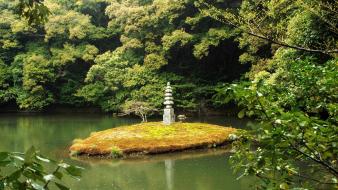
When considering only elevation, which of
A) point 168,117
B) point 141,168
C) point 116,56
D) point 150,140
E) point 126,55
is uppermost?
point 126,55

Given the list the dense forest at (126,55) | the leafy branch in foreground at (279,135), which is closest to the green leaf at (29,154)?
the leafy branch in foreground at (279,135)

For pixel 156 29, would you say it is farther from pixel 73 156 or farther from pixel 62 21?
pixel 73 156

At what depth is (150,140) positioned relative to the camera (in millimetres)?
11883

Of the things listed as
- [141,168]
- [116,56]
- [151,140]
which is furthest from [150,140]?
[116,56]

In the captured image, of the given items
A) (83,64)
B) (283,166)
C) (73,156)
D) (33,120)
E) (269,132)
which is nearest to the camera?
(269,132)

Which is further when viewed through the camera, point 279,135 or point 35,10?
point 35,10

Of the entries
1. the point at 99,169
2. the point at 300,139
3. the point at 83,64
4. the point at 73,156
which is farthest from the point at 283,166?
the point at 83,64

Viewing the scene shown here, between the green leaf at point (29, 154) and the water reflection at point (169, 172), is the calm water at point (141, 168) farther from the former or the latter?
the green leaf at point (29, 154)

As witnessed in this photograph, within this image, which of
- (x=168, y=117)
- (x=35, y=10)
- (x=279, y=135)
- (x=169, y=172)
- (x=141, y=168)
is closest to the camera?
(x=279, y=135)

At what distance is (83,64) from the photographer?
25.7m

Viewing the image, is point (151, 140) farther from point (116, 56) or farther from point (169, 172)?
point (116, 56)

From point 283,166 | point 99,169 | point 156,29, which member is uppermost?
point 156,29

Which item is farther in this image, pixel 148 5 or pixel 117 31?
pixel 117 31

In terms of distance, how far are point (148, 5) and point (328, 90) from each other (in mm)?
20255
